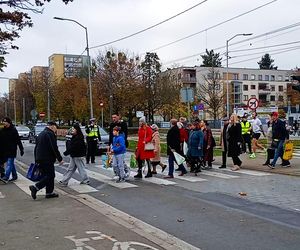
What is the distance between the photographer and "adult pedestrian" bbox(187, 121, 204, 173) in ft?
45.8

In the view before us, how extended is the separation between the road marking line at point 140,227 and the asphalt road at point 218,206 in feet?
0.60

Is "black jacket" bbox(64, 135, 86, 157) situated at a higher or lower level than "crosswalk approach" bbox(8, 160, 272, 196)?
higher

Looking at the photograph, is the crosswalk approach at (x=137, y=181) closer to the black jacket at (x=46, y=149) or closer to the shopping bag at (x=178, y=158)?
the shopping bag at (x=178, y=158)

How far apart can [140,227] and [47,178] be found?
3.55 metres

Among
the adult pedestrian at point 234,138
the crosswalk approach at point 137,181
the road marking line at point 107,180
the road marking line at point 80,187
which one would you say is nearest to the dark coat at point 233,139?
the adult pedestrian at point 234,138

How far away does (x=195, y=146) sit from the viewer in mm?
13953

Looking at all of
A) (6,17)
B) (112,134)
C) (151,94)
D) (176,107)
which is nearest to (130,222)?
(112,134)

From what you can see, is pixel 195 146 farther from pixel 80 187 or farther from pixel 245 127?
pixel 245 127

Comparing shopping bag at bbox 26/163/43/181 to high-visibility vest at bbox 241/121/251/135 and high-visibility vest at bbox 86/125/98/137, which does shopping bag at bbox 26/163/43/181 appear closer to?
high-visibility vest at bbox 86/125/98/137

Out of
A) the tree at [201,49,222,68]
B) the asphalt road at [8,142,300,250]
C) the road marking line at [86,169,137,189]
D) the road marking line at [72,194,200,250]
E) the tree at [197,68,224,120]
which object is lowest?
the road marking line at [86,169,137,189]

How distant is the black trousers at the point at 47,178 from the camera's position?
9.98 meters

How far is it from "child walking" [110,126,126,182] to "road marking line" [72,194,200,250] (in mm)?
2967

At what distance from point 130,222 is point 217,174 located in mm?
6879

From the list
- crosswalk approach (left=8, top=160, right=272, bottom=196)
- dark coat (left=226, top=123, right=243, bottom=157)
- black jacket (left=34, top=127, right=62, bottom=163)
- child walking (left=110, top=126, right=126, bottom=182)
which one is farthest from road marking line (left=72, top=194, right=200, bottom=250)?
dark coat (left=226, top=123, right=243, bottom=157)
